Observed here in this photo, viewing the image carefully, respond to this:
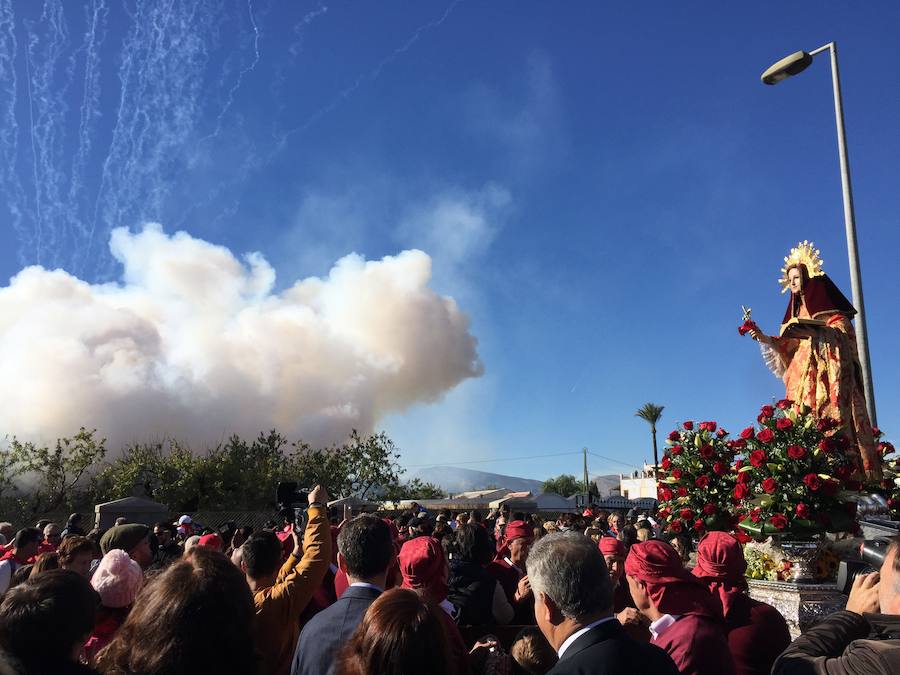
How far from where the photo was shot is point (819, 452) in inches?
239

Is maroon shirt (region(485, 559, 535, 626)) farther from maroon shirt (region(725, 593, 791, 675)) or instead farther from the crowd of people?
maroon shirt (region(725, 593, 791, 675))

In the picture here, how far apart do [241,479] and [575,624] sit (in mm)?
37370

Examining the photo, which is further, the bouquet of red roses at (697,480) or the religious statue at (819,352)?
the religious statue at (819,352)

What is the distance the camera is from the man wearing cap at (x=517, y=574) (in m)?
5.17

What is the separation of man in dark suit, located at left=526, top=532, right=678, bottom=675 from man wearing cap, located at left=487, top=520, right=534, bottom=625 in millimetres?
2200

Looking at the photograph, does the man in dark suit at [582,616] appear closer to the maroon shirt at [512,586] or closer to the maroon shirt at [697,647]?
the maroon shirt at [697,647]

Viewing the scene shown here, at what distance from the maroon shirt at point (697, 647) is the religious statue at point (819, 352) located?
18.7 feet

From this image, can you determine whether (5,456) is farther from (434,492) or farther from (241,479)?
(434,492)

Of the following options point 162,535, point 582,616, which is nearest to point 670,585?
point 582,616

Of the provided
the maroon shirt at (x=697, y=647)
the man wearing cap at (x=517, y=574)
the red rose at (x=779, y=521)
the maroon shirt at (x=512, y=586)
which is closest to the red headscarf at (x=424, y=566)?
the man wearing cap at (x=517, y=574)

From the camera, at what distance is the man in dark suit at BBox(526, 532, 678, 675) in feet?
7.42

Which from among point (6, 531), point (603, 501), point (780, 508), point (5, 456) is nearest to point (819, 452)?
point (780, 508)

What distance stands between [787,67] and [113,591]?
10648mm

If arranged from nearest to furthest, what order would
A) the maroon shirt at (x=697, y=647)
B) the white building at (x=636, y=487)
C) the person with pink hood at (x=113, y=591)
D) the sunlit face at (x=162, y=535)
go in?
the maroon shirt at (x=697, y=647) < the person with pink hood at (x=113, y=591) < the sunlit face at (x=162, y=535) < the white building at (x=636, y=487)
